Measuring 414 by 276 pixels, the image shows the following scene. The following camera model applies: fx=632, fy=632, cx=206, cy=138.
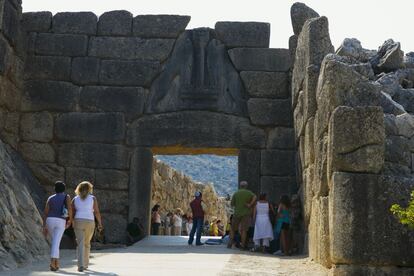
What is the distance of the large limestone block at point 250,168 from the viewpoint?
10.9m

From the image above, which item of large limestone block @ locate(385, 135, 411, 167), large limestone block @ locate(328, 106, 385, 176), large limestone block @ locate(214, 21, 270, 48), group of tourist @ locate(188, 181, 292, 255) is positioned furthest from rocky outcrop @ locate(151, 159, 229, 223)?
large limestone block @ locate(328, 106, 385, 176)

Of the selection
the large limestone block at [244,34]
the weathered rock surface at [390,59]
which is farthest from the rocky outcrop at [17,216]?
the weathered rock surface at [390,59]

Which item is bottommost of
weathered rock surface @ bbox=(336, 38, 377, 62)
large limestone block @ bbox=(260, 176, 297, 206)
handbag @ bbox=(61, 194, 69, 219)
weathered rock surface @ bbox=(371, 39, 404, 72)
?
handbag @ bbox=(61, 194, 69, 219)

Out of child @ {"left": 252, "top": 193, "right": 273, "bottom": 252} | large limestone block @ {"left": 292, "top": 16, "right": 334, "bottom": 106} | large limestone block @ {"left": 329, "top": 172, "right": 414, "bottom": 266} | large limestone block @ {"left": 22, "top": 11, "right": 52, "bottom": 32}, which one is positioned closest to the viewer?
large limestone block @ {"left": 329, "top": 172, "right": 414, "bottom": 266}

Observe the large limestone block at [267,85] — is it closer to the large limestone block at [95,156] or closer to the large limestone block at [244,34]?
the large limestone block at [244,34]

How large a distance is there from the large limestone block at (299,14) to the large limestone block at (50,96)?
4.00 m

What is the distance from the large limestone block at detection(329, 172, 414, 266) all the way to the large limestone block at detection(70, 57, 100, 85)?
6482 mm

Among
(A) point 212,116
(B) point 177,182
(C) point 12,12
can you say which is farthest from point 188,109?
(B) point 177,182

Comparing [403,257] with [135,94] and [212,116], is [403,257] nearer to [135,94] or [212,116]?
[212,116]

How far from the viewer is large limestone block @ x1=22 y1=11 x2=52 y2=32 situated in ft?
37.7

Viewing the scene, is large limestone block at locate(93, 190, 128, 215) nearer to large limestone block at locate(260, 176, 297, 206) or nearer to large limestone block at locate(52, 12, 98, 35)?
large limestone block at locate(260, 176, 297, 206)

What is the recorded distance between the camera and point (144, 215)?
10.9m

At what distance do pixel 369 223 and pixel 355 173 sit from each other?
0.48 metres

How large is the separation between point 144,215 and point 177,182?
8619 millimetres
